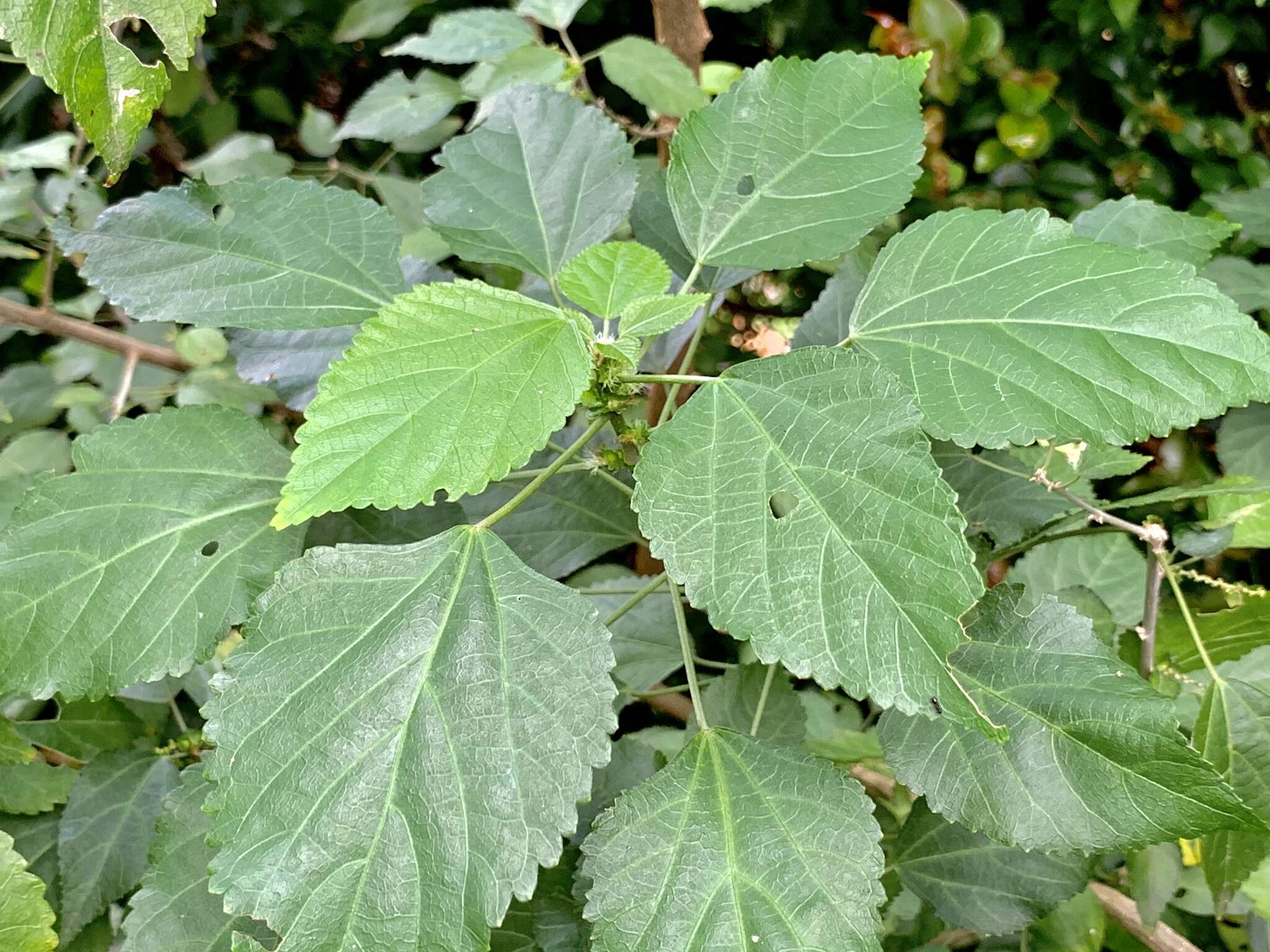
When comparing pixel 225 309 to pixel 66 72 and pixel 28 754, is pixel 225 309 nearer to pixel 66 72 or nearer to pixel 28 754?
pixel 66 72

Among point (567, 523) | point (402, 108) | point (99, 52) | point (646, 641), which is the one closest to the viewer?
point (99, 52)

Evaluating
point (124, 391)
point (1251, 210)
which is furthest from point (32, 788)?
point (1251, 210)

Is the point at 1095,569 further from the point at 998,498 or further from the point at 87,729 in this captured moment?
the point at 87,729

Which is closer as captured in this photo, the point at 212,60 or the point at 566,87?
the point at 566,87

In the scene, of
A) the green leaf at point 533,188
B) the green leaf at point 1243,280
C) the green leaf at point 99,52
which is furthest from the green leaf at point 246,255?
the green leaf at point 1243,280

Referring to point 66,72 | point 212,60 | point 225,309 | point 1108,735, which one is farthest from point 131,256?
point 212,60

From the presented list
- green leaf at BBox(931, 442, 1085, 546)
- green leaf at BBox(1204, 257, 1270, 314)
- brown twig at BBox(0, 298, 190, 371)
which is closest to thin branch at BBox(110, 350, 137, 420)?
brown twig at BBox(0, 298, 190, 371)

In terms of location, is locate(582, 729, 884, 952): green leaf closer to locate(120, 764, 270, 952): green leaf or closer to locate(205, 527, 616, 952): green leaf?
locate(205, 527, 616, 952): green leaf

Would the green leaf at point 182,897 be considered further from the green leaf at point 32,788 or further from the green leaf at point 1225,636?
the green leaf at point 1225,636
